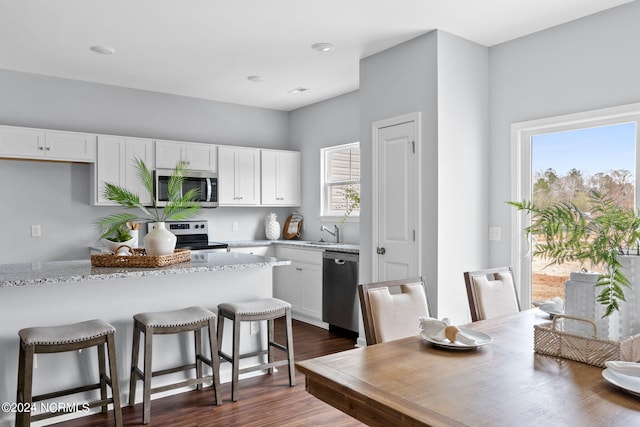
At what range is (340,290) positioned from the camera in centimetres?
470

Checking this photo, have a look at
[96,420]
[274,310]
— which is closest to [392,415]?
[274,310]

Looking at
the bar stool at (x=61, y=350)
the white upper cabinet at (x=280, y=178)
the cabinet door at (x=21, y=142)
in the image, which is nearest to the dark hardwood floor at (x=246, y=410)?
the bar stool at (x=61, y=350)

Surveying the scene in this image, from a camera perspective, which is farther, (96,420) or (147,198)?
(147,198)

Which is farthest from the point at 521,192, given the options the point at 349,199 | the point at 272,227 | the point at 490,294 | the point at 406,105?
the point at 272,227

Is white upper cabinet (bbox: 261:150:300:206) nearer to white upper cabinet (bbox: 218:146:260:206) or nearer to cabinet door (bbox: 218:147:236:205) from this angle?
white upper cabinet (bbox: 218:146:260:206)

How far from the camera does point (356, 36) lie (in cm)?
374

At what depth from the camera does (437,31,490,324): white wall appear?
11.9 ft

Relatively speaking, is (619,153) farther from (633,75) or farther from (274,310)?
(274,310)

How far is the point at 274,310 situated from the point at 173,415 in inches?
35.1

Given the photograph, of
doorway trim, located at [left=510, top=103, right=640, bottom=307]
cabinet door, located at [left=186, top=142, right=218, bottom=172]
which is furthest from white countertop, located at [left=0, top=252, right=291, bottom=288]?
cabinet door, located at [left=186, top=142, right=218, bottom=172]

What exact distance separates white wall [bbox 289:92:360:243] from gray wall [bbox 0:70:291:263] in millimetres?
1211

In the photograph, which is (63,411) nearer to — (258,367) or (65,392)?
(65,392)

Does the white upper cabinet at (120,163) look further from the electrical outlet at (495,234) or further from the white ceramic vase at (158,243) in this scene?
the electrical outlet at (495,234)

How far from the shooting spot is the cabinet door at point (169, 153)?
5180mm
